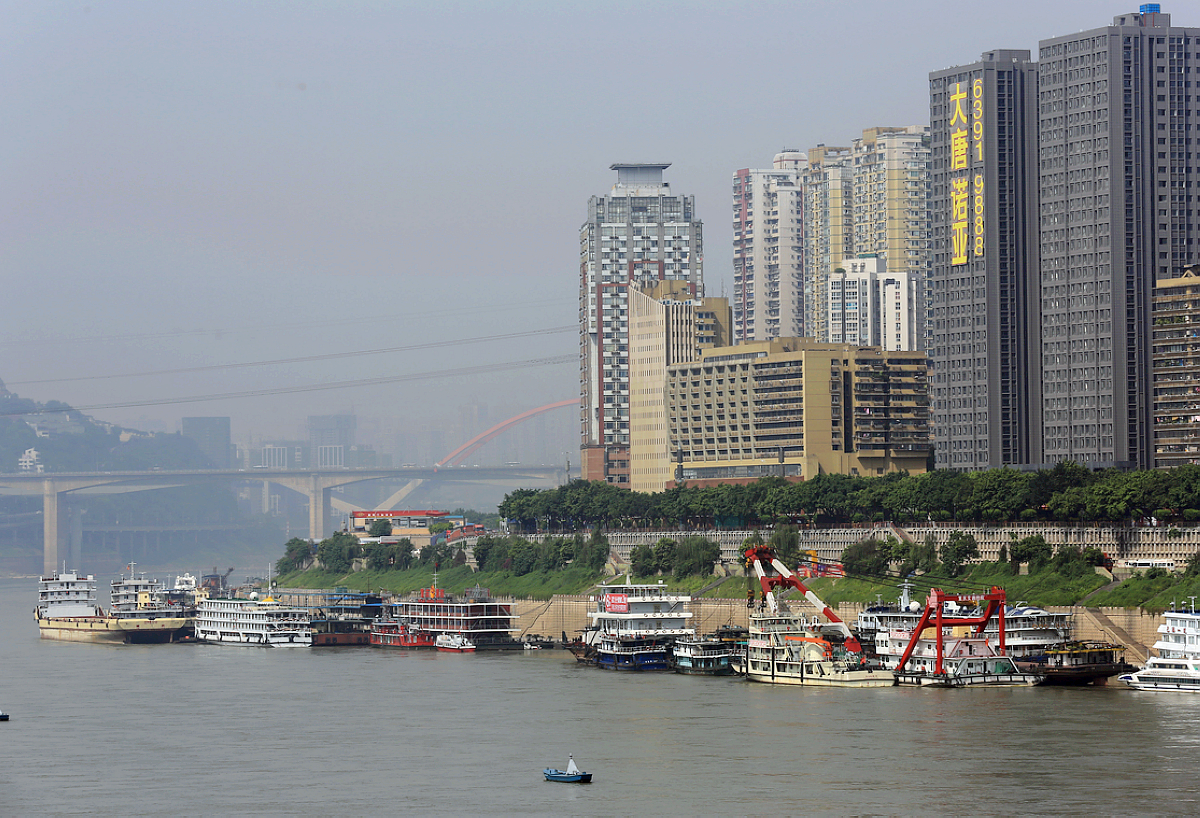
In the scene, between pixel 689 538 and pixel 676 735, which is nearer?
pixel 676 735

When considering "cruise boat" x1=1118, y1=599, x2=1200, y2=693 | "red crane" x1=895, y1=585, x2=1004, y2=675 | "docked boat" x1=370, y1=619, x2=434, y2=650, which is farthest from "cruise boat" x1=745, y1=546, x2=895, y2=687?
"docked boat" x1=370, y1=619, x2=434, y2=650

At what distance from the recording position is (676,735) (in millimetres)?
95812

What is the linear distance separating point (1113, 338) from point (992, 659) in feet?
223

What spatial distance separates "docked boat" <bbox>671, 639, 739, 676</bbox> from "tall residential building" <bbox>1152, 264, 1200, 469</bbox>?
56.6m

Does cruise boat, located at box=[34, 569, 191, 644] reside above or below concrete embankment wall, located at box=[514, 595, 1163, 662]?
below

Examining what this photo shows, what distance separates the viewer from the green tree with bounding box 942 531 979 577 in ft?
501

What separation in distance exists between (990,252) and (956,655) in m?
78.9

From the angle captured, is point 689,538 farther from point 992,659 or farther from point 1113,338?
point 992,659

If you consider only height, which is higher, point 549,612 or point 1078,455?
point 1078,455

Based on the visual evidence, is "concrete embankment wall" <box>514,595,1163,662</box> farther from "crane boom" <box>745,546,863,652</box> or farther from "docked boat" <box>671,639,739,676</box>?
"docked boat" <box>671,639,739,676</box>

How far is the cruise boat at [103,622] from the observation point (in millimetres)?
187250

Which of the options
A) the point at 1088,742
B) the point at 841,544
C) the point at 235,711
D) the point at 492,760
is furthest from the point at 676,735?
the point at 841,544

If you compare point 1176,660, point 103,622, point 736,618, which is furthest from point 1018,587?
point 103,622

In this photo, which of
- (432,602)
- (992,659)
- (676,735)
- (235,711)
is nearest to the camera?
(676,735)
